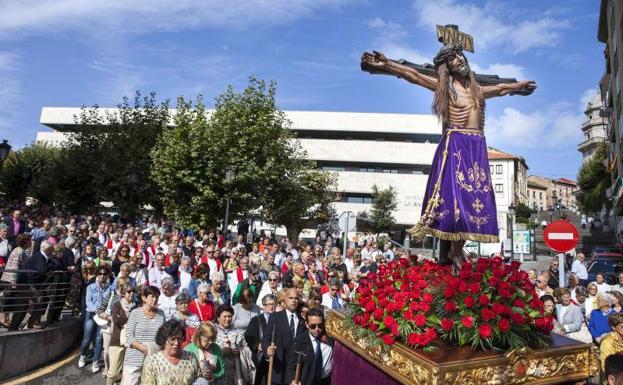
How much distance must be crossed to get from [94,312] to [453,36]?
24.9 feet

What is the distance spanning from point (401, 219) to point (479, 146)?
42746 millimetres

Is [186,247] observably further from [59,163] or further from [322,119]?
[322,119]

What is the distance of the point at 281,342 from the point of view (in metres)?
5.81

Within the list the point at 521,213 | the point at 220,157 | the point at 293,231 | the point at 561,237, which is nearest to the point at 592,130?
the point at 521,213

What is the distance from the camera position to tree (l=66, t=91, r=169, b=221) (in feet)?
96.3

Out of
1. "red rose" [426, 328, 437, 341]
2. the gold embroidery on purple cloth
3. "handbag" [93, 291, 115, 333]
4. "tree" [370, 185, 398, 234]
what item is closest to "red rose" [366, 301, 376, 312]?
"red rose" [426, 328, 437, 341]

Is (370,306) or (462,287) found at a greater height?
(462,287)

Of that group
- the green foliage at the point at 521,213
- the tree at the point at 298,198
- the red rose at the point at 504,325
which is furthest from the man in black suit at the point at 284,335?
the green foliage at the point at 521,213

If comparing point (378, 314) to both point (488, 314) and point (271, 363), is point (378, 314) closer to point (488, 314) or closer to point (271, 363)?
point (488, 314)

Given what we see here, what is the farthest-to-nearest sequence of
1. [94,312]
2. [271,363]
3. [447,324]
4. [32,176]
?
[32,176], [94,312], [271,363], [447,324]

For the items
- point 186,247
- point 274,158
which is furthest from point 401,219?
point 186,247

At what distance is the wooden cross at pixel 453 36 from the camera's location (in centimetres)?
505

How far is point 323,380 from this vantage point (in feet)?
20.1

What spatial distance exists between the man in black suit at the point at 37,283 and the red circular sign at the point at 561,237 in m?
9.32
